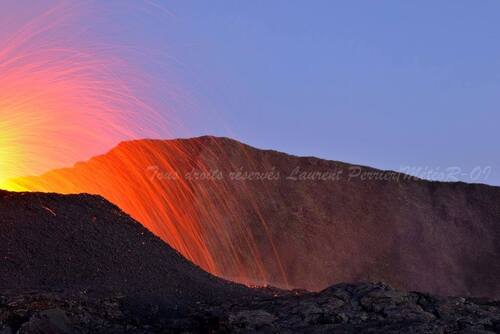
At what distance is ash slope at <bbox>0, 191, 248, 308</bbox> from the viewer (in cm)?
1205

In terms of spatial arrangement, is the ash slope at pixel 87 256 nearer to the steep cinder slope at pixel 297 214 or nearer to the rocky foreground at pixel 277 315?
the rocky foreground at pixel 277 315

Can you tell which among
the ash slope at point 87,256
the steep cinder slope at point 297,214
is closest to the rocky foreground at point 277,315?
the ash slope at point 87,256

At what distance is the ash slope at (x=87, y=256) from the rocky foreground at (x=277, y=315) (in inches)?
29.9

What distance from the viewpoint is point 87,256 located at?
1310 centimetres

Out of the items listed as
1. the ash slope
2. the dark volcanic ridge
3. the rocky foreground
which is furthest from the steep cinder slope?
the rocky foreground

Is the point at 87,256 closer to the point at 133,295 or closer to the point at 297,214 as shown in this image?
the point at 133,295

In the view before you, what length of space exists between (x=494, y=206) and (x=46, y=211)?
2694 cm

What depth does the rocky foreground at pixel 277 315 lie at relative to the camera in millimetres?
9281

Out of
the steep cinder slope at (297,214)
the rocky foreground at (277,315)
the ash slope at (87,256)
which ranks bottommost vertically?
the rocky foreground at (277,315)

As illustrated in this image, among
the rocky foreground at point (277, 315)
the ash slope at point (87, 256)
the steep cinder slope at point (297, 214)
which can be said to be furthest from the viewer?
the steep cinder slope at point (297, 214)

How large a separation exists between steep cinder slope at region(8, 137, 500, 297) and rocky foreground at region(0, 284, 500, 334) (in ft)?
54.2

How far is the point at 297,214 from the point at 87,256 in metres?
19.8

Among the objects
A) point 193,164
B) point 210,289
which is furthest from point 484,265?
point 210,289

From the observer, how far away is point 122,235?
14188 millimetres
